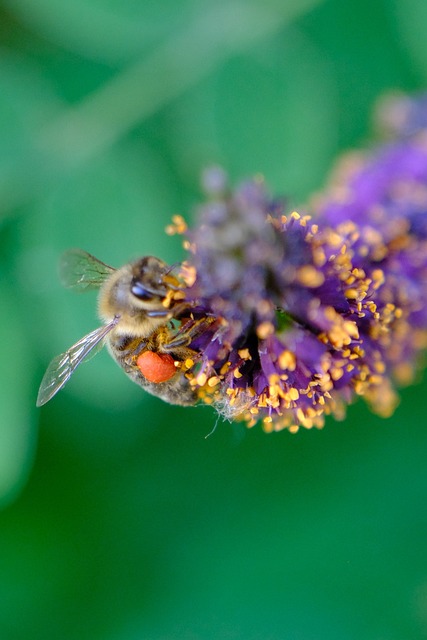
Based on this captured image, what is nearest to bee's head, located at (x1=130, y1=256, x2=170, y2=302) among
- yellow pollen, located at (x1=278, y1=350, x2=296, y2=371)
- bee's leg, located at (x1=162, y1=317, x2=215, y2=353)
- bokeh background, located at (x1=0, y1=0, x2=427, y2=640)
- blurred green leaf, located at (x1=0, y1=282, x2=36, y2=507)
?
bee's leg, located at (x1=162, y1=317, x2=215, y2=353)

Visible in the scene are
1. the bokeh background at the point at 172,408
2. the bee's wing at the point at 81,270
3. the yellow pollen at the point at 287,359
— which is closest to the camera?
the yellow pollen at the point at 287,359

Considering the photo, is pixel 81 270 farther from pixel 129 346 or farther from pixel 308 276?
pixel 308 276

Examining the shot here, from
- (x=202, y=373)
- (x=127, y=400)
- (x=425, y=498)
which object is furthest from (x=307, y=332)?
(x=425, y=498)

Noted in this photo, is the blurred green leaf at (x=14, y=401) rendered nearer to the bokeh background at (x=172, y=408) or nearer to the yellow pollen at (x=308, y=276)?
the bokeh background at (x=172, y=408)

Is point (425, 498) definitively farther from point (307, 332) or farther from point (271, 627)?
point (307, 332)

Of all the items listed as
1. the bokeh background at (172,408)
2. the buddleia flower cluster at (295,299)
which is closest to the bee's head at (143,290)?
the buddleia flower cluster at (295,299)

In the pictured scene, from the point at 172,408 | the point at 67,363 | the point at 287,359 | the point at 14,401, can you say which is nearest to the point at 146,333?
the point at 67,363
